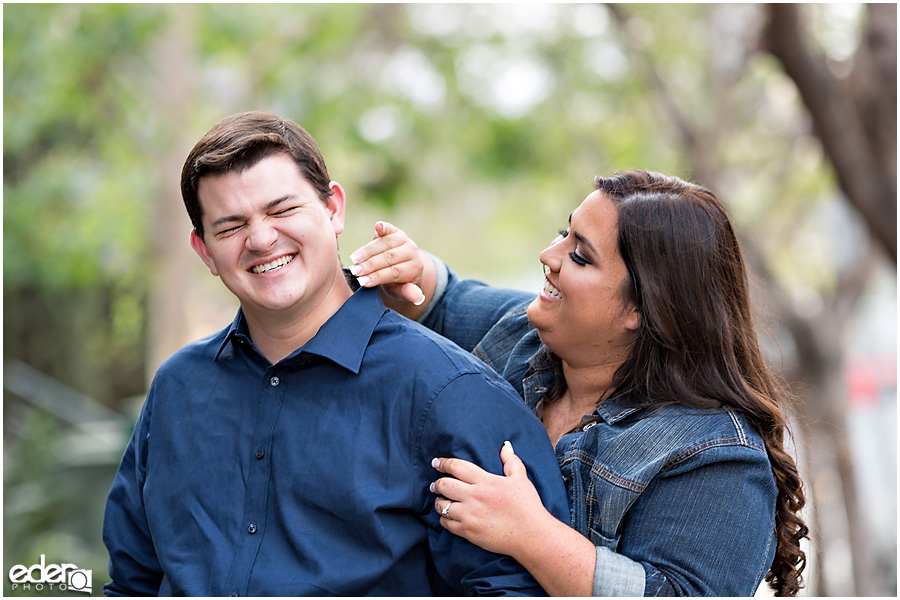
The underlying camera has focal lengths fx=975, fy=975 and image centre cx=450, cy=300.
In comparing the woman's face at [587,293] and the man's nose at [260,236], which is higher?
the man's nose at [260,236]

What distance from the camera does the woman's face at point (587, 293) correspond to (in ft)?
8.25

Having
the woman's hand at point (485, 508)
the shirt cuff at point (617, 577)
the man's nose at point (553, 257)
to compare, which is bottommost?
the shirt cuff at point (617, 577)

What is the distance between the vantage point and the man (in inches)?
85.9

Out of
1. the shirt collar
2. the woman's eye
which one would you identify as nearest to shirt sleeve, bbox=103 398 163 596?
the shirt collar

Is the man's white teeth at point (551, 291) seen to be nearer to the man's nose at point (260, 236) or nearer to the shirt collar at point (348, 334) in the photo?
the shirt collar at point (348, 334)

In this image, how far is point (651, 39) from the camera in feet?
31.9

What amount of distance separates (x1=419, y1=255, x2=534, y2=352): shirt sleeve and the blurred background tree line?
9.58 ft

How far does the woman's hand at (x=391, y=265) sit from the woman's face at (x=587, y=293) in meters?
0.36

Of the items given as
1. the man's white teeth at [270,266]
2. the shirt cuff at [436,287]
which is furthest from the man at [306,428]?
the shirt cuff at [436,287]

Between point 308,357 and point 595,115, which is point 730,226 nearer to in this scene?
point 308,357

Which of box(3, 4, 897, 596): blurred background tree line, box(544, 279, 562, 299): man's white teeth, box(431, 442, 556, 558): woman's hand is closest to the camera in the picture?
box(431, 442, 556, 558): woman's hand

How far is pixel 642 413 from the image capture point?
96.7 inches

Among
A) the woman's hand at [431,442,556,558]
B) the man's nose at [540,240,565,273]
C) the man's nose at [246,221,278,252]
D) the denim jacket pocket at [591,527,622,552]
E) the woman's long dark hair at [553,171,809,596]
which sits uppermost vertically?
the man's nose at [246,221,278,252]

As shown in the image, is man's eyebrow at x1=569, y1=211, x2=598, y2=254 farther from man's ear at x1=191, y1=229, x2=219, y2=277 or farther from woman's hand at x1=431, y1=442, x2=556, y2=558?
man's ear at x1=191, y1=229, x2=219, y2=277
